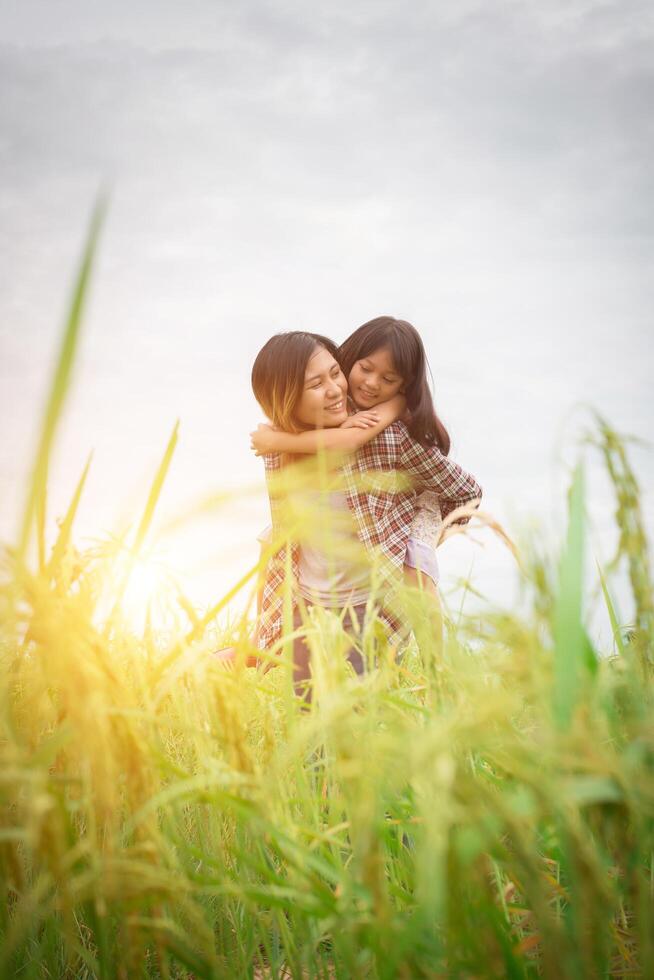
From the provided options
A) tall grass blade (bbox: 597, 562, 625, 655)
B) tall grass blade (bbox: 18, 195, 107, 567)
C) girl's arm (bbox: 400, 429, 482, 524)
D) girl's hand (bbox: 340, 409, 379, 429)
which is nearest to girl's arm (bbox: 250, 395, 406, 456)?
girl's hand (bbox: 340, 409, 379, 429)

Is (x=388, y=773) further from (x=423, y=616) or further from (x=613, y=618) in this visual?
(x=613, y=618)

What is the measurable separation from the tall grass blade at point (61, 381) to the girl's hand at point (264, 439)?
267 centimetres

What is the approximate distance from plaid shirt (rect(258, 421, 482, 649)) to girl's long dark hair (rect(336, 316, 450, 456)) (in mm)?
101

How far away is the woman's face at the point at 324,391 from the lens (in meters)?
3.09

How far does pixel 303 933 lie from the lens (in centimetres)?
69

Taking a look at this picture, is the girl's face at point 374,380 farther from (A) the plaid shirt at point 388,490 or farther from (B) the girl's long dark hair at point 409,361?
(A) the plaid shirt at point 388,490

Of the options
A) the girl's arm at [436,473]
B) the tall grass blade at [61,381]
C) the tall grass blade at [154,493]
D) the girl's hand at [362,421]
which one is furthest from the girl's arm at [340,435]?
the tall grass blade at [61,381]

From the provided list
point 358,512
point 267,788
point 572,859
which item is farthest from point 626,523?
point 358,512

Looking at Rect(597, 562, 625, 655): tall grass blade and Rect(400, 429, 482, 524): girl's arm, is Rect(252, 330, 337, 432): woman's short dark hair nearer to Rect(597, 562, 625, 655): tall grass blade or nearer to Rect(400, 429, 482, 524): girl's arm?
Rect(400, 429, 482, 524): girl's arm

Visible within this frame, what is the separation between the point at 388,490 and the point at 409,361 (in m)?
0.71

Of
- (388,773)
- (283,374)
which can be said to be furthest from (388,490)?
(388,773)

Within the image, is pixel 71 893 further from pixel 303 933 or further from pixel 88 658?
pixel 303 933

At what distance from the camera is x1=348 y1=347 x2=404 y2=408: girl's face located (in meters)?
3.31

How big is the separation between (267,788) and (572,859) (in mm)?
231
